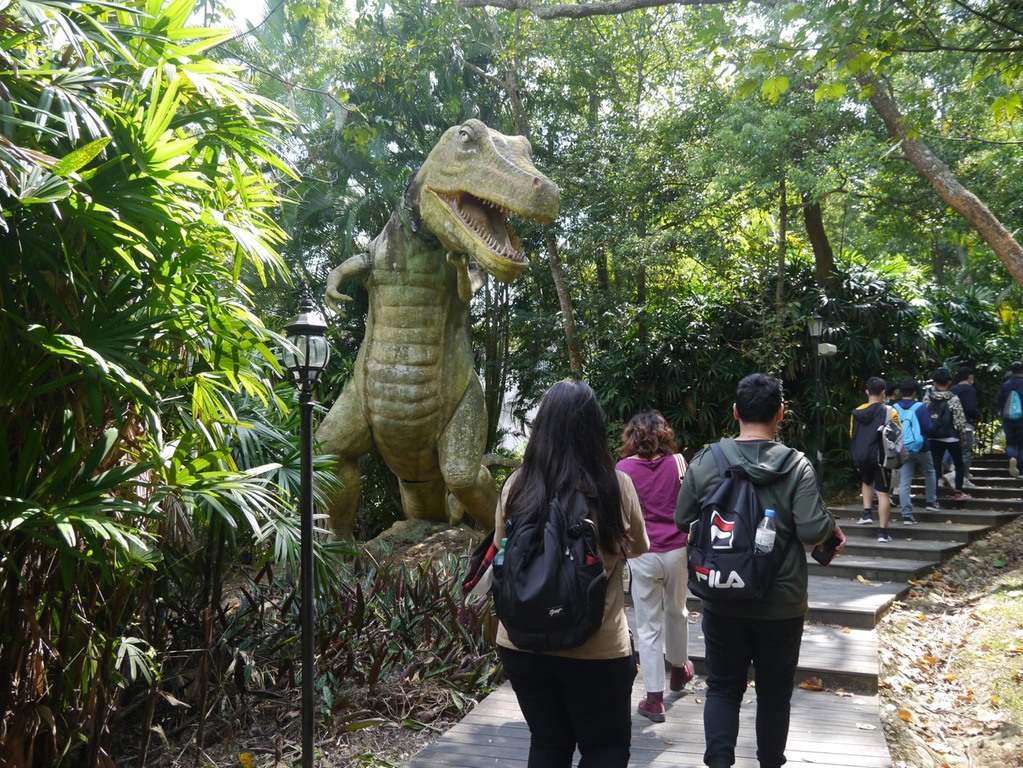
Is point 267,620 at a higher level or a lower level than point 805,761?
higher

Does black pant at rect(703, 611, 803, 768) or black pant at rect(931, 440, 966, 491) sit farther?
black pant at rect(931, 440, 966, 491)

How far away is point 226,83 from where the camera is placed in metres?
3.11

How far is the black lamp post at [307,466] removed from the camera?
3.57m

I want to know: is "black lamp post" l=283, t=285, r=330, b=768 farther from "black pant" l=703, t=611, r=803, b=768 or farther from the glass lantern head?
"black pant" l=703, t=611, r=803, b=768

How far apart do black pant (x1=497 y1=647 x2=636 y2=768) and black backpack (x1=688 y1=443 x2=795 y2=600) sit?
51cm

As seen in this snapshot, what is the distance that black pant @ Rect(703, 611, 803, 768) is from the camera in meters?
2.92

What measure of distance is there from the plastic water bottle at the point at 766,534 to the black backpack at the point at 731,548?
0.01m

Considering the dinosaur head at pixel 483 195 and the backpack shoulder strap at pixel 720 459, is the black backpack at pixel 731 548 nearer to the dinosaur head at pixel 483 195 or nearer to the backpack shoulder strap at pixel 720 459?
the backpack shoulder strap at pixel 720 459

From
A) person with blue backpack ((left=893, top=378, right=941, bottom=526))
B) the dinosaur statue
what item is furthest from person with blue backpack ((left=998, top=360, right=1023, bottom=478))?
the dinosaur statue

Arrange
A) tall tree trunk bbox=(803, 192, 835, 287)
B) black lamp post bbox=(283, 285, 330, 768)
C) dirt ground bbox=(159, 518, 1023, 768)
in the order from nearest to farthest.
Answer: black lamp post bbox=(283, 285, 330, 768) < dirt ground bbox=(159, 518, 1023, 768) < tall tree trunk bbox=(803, 192, 835, 287)

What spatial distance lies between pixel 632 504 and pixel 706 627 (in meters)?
0.76

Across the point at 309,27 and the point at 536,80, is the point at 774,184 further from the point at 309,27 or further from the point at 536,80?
the point at 309,27

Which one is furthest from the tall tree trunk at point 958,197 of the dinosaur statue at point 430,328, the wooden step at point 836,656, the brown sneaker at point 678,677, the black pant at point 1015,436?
the brown sneaker at point 678,677

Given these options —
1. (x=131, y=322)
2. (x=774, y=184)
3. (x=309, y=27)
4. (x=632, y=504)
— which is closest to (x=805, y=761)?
(x=632, y=504)
